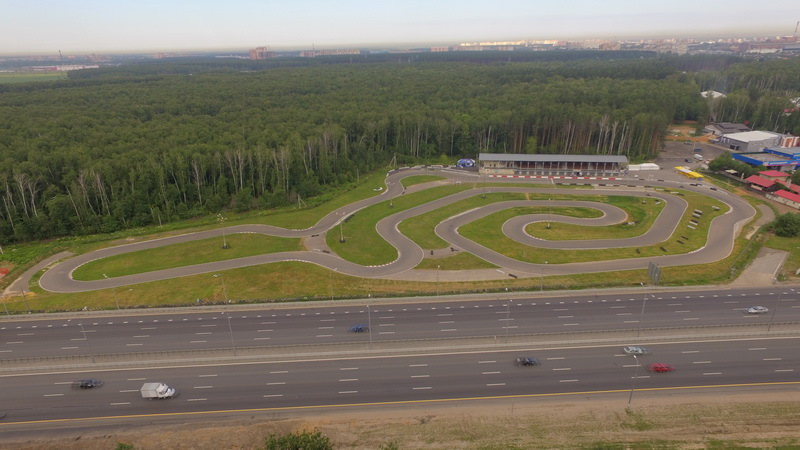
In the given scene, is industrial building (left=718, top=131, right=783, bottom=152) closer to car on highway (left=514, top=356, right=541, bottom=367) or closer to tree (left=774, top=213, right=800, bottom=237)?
tree (left=774, top=213, right=800, bottom=237)

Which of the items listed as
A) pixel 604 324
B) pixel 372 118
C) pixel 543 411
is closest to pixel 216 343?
pixel 543 411

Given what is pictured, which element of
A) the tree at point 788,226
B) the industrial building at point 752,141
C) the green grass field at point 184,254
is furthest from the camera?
the industrial building at point 752,141

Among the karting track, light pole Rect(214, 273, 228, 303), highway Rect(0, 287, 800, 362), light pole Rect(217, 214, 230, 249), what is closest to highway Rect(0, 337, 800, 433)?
highway Rect(0, 287, 800, 362)

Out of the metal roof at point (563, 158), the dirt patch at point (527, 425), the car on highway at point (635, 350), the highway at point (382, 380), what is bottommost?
the dirt patch at point (527, 425)

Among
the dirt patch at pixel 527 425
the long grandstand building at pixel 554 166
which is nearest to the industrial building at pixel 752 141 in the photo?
the long grandstand building at pixel 554 166

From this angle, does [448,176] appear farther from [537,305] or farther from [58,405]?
[58,405]

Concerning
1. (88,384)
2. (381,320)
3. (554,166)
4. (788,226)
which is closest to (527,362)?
(381,320)

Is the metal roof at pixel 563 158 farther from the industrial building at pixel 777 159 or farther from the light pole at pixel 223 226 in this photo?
the light pole at pixel 223 226
